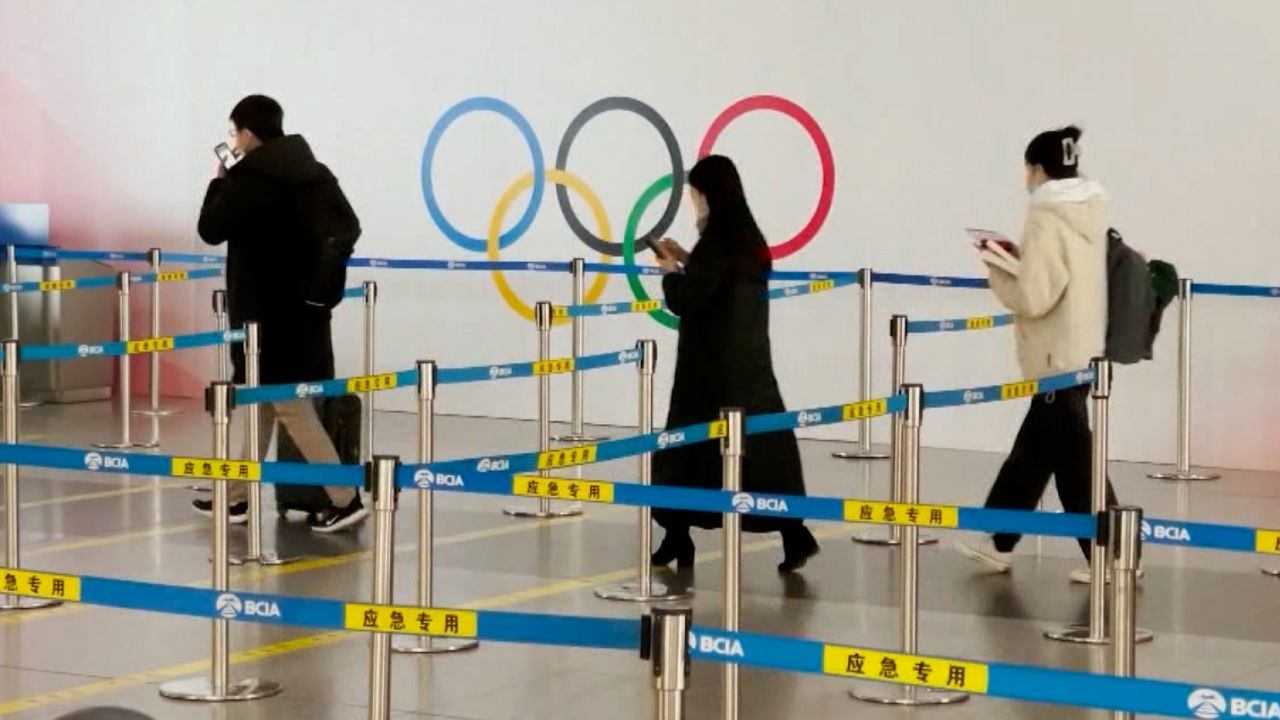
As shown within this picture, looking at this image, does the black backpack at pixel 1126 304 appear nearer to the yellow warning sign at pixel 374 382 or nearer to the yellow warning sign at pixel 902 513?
the yellow warning sign at pixel 374 382

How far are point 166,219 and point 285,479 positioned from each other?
11.8m

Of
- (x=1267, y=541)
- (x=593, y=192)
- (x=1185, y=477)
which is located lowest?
(x=1185, y=477)

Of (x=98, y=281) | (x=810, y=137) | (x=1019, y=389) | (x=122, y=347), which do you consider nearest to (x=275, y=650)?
(x=122, y=347)

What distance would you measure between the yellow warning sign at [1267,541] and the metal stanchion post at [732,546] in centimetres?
149

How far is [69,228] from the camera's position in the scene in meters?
19.0

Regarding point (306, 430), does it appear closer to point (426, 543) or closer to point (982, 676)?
point (426, 543)

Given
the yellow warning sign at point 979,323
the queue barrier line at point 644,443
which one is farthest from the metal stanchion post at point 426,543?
the yellow warning sign at point 979,323

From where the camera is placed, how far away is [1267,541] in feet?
21.1

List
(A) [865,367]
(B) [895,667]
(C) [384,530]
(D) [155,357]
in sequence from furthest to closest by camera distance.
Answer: (D) [155,357] → (A) [865,367] → (C) [384,530] → (B) [895,667]

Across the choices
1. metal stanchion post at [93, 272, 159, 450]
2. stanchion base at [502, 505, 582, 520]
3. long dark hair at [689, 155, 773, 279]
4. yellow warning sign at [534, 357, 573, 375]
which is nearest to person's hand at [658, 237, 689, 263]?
long dark hair at [689, 155, 773, 279]

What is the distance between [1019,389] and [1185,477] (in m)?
4.54

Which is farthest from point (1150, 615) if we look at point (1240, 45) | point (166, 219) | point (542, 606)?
point (166, 219)

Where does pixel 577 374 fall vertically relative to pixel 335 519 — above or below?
above

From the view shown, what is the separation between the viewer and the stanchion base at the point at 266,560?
1060cm
